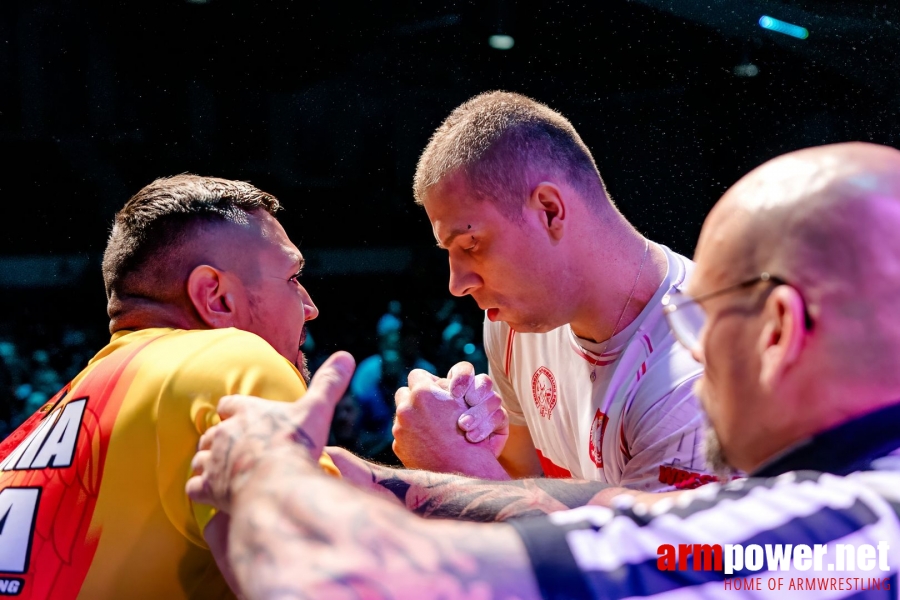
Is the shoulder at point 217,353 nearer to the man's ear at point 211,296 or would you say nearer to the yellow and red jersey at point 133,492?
the yellow and red jersey at point 133,492

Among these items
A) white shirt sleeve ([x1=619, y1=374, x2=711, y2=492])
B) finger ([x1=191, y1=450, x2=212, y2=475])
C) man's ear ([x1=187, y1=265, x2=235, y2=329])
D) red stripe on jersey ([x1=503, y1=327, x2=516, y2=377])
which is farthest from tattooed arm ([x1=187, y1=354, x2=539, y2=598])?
red stripe on jersey ([x1=503, y1=327, x2=516, y2=377])

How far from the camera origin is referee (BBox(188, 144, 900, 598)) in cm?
53

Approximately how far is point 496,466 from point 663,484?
1.09ft

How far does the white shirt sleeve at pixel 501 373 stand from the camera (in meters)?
1.98

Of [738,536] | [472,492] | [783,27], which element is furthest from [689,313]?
[783,27]

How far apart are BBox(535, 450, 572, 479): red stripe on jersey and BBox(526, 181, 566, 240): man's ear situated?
588 mm

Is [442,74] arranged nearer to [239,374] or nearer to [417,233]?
[417,233]

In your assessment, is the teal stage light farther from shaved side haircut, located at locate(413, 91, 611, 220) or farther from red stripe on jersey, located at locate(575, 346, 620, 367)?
red stripe on jersey, located at locate(575, 346, 620, 367)

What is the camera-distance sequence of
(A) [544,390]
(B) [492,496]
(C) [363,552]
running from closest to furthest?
(C) [363,552] < (B) [492,496] < (A) [544,390]

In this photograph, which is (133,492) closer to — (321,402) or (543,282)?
(321,402)

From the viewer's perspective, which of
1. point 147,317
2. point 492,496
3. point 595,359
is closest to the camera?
point 492,496

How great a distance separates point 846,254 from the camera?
2.03 ft

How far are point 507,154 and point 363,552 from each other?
114 cm

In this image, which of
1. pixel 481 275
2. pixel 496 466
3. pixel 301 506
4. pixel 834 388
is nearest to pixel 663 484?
pixel 496 466
